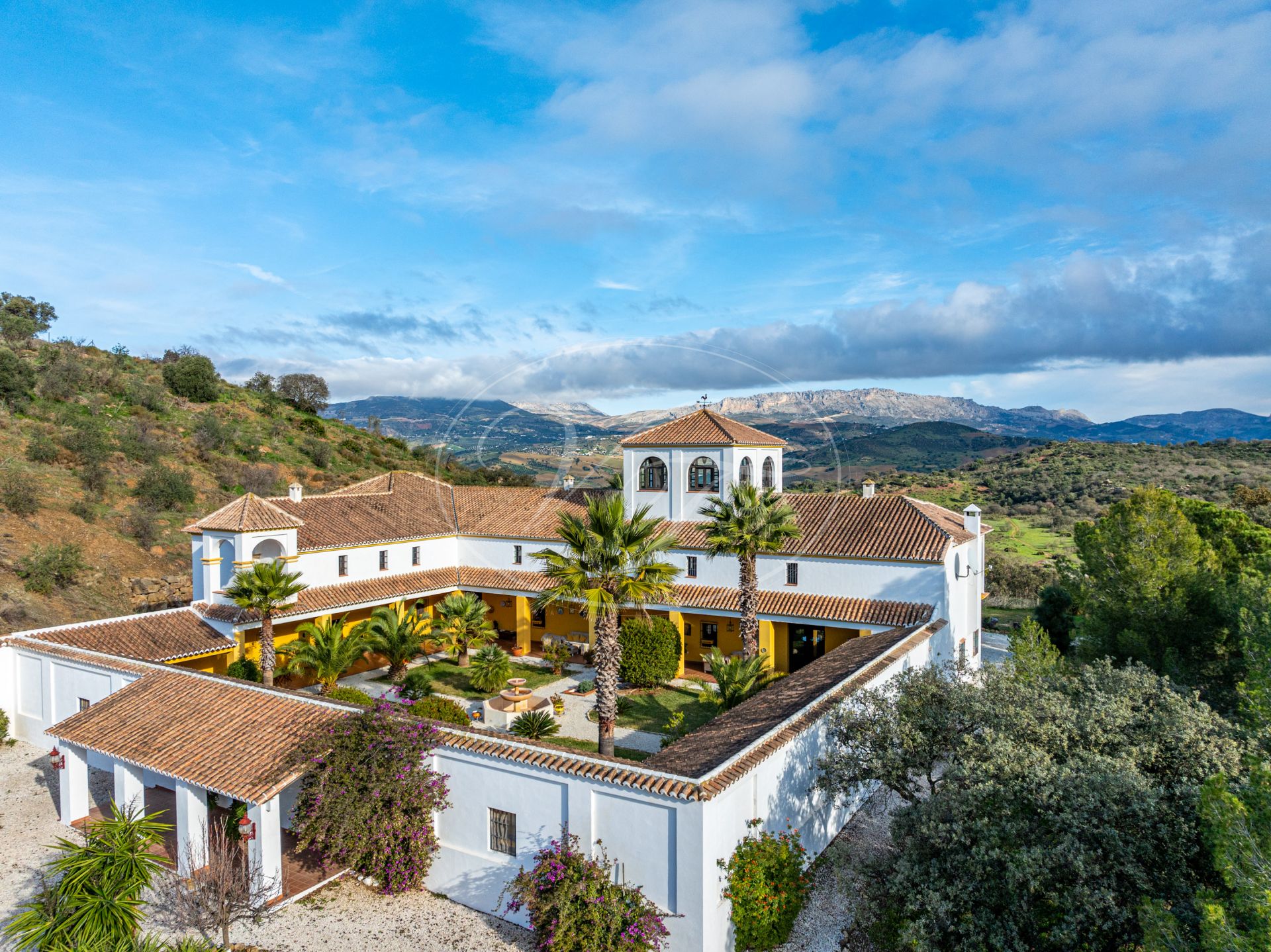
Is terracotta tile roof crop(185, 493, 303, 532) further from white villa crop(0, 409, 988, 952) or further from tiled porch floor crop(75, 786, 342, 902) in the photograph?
tiled porch floor crop(75, 786, 342, 902)

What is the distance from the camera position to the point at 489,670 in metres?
26.1

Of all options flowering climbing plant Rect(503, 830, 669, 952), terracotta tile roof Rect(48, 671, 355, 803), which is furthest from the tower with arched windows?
flowering climbing plant Rect(503, 830, 669, 952)

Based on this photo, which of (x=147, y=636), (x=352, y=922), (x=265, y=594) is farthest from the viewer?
(x=147, y=636)

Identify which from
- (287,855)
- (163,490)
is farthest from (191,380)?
(287,855)

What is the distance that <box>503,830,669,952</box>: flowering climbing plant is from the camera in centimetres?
1083

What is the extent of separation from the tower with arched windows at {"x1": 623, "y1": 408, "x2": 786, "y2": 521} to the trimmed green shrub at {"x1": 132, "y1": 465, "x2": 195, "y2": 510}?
102ft

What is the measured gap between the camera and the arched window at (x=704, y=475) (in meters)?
29.4

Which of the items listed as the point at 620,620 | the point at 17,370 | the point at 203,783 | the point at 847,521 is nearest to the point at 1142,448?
the point at 847,521

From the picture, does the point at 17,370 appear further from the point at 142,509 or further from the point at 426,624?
the point at 426,624

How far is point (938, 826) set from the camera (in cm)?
1051

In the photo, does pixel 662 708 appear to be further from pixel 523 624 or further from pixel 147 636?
pixel 147 636

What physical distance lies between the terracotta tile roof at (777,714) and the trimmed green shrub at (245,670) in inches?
647

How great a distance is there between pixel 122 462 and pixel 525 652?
111 feet

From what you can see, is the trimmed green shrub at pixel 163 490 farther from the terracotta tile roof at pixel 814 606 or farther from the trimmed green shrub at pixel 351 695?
the terracotta tile roof at pixel 814 606
